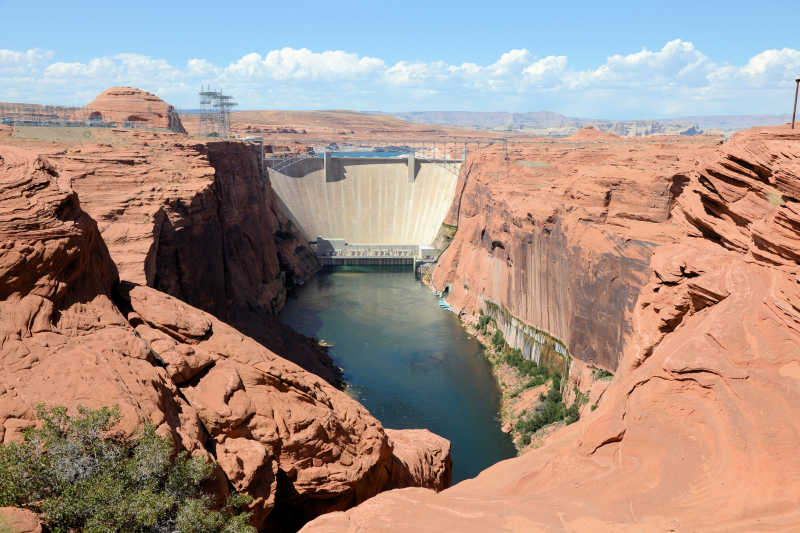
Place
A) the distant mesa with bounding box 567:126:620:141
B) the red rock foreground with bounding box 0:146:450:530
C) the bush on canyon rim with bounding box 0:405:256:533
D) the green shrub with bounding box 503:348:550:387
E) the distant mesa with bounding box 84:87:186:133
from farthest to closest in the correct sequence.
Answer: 1. the distant mesa with bounding box 567:126:620:141
2. the distant mesa with bounding box 84:87:186:133
3. the green shrub with bounding box 503:348:550:387
4. the red rock foreground with bounding box 0:146:450:530
5. the bush on canyon rim with bounding box 0:405:256:533

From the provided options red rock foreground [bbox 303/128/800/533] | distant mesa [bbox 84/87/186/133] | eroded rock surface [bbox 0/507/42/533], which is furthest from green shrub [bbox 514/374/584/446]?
distant mesa [bbox 84/87/186/133]

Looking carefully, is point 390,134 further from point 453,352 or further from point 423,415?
point 423,415

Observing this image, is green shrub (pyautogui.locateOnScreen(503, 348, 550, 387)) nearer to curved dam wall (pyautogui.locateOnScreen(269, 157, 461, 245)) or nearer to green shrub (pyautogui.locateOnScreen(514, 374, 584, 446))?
green shrub (pyautogui.locateOnScreen(514, 374, 584, 446))

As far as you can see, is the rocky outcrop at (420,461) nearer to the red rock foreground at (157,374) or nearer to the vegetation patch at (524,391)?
the red rock foreground at (157,374)

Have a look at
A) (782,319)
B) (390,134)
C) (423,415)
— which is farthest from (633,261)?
(390,134)

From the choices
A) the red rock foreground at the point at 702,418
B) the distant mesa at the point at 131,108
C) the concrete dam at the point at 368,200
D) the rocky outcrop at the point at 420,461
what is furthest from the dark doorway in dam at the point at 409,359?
the distant mesa at the point at 131,108

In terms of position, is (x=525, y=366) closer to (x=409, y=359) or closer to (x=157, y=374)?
(x=409, y=359)

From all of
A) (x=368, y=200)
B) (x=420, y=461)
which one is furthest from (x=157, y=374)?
(x=368, y=200)
